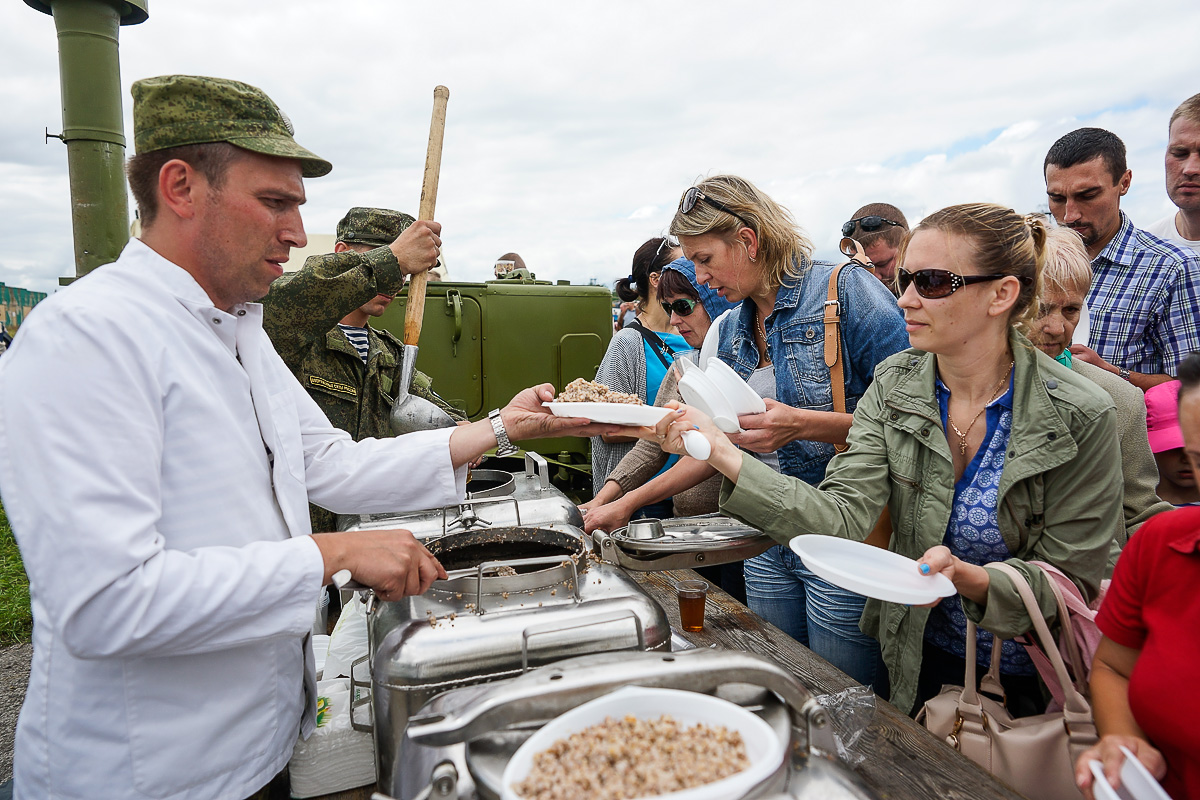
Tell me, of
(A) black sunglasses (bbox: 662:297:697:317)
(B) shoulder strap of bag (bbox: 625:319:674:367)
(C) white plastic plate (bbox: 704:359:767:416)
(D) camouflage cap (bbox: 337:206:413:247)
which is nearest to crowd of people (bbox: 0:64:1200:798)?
(C) white plastic plate (bbox: 704:359:767:416)

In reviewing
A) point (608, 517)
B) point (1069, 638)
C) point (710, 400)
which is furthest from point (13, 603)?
point (1069, 638)

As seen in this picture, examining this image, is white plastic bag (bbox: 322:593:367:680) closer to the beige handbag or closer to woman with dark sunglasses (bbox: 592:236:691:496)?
the beige handbag

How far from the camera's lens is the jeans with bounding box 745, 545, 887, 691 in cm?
270

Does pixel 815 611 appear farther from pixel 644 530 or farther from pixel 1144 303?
pixel 1144 303

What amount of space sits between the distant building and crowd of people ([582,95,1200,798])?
12631 mm

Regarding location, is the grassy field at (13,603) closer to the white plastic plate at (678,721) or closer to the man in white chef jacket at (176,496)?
the man in white chef jacket at (176,496)

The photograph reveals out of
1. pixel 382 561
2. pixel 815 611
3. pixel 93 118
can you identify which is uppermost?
pixel 93 118

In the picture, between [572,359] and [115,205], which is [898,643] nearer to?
[115,205]

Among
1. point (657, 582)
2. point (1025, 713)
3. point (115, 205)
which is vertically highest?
point (115, 205)

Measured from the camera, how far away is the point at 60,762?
1.38m

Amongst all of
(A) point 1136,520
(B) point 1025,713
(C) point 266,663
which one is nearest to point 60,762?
(C) point 266,663

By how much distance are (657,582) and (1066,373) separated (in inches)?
62.7

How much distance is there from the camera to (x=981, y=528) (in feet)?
7.08

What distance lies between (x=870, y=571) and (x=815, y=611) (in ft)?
3.62
